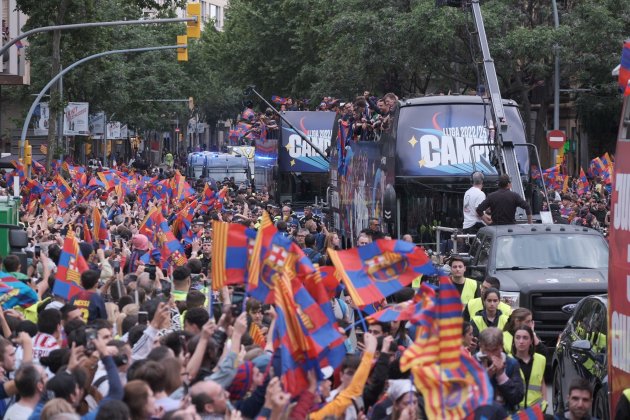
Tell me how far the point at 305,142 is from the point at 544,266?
23593 mm

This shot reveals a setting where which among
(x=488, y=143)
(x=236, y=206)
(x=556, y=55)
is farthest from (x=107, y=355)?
(x=556, y=55)

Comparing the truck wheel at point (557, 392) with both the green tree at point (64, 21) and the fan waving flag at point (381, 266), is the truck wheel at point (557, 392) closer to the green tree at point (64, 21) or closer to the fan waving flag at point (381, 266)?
the fan waving flag at point (381, 266)

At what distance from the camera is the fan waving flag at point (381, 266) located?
9.59 m

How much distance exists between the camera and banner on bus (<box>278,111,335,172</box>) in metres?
39.4

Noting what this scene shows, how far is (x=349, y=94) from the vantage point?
165 feet

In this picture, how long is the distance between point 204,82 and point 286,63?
3161 cm

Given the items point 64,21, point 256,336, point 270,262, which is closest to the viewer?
point 270,262

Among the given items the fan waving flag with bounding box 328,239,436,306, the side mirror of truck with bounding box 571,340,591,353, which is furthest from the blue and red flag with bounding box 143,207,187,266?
the fan waving flag with bounding box 328,239,436,306

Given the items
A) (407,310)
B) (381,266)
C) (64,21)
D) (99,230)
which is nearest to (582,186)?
(64,21)

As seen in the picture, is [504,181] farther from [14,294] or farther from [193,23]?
[193,23]

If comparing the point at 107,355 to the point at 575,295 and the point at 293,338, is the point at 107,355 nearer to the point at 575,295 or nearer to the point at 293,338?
the point at 293,338

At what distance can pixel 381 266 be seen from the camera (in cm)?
970

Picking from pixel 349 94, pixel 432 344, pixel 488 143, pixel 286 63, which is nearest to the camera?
pixel 432 344

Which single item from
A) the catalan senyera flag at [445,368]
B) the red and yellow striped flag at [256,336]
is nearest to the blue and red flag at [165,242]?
the red and yellow striped flag at [256,336]
